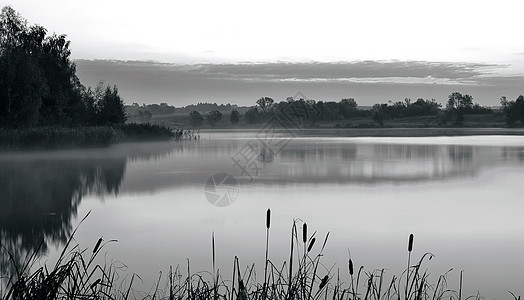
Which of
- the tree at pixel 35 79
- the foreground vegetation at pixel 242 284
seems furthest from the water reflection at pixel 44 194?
the tree at pixel 35 79

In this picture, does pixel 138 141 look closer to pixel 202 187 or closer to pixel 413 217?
pixel 202 187

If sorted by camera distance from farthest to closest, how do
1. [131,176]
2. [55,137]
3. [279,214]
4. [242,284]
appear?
[55,137] < [131,176] < [279,214] < [242,284]

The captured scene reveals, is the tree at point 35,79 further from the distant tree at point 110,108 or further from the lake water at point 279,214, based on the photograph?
the lake water at point 279,214

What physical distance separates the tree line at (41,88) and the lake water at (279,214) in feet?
40.4

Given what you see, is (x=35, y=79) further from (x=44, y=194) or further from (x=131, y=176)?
(x=44, y=194)

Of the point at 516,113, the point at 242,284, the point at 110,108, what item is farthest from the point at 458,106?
the point at 242,284

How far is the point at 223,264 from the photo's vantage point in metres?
5.90

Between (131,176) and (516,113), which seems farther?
(516,113)

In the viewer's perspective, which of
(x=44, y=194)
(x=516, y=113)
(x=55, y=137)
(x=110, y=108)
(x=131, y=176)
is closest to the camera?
(x=44, y=194)

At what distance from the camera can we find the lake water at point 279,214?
610 centimetres

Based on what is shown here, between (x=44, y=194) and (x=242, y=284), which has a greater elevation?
(x=242, y=284)

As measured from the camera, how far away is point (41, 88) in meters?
29.3

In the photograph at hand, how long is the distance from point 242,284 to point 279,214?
6.79 meters

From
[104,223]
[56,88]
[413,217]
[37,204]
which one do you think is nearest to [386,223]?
[413,217]
